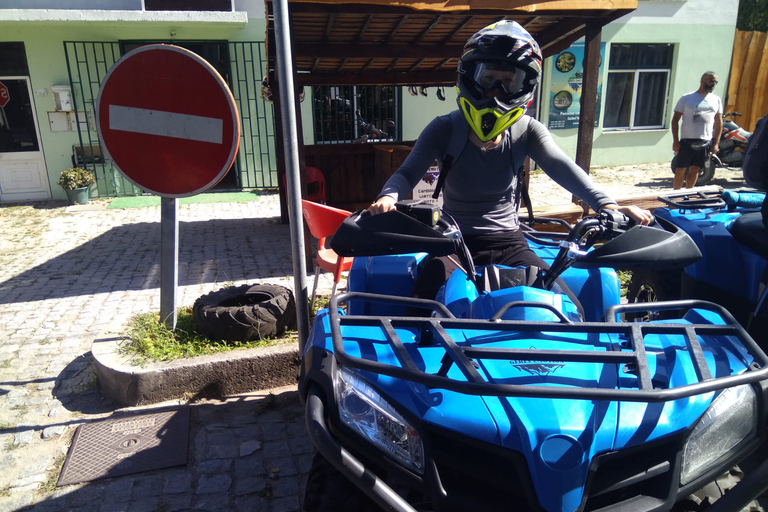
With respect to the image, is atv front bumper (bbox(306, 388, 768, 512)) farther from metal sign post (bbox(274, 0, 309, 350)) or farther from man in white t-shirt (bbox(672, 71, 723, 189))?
man in white t-shirt (bbox(672, 71, 723, 189))

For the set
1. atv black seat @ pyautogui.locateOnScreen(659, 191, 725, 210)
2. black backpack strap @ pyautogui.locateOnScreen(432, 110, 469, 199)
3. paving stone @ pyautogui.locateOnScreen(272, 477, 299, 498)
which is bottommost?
paving stone @ pyautogui.locateOnScreen(272, 477, 299, 498)

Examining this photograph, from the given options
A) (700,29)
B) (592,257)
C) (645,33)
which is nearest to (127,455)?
(592,257)

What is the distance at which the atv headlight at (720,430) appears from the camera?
1.64 meters

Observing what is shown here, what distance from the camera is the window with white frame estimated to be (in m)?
14.3

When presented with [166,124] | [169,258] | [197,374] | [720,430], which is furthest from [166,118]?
[720,430]

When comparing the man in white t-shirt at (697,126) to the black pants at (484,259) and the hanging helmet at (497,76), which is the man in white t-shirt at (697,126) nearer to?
the black pants at (484,259)

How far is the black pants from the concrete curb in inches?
60.7

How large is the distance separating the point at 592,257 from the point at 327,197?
7.35 meters

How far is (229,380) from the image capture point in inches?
143

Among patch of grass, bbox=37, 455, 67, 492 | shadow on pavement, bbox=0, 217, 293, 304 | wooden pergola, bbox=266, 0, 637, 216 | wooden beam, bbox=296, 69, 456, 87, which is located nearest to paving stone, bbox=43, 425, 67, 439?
patch of grass, bbox=37, 455, 67, 492

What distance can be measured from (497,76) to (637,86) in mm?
14098

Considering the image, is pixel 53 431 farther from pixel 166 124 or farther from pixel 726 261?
pixel 726 261

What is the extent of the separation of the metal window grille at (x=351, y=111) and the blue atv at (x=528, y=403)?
10.3 metres

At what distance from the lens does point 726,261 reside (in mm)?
3383
